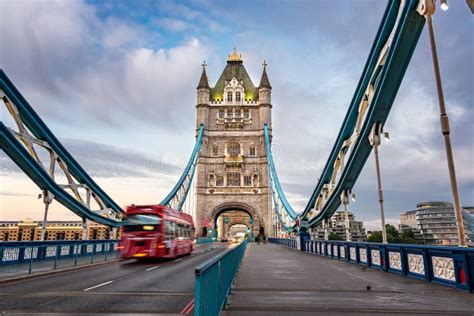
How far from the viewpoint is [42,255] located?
53.3 feet

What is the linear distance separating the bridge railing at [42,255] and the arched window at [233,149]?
4531cm

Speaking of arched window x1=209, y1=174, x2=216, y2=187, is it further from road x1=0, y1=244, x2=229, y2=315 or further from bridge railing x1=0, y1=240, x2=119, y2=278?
road x1=0, y1=244, x2=229, y2=315

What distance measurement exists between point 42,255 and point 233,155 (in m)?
50.5

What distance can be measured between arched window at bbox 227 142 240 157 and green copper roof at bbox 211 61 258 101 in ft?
34.4

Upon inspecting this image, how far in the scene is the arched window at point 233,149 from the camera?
6631 cm

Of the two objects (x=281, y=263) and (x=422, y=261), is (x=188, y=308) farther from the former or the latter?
(x=281, y=263)

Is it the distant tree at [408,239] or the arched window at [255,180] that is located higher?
the arched window at [255,180]

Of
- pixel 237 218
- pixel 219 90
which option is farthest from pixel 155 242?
pixel 237 218

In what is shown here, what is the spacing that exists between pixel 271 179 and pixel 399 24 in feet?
174

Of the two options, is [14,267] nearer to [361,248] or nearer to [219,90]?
[361,248]

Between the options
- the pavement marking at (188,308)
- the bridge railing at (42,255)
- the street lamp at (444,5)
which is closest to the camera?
the pavement marking at (188,308)

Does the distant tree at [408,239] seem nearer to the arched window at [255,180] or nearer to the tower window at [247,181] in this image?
the arched window at [255,180]

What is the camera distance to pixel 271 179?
65.1 metres

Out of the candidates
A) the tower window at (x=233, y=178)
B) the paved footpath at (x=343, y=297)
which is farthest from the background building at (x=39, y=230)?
the paved footpath at (x=343, y=297)
